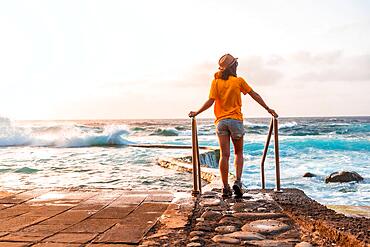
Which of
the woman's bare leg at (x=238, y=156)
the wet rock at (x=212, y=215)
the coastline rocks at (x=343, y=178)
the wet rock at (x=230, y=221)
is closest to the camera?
the wet rock at (x=230, y=221)

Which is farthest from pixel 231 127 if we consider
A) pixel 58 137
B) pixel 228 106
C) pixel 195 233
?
pixel 58 137

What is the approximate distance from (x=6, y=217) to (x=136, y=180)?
6.82 m

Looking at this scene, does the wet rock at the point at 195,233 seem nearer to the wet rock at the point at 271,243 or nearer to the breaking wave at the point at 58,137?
the wet rock at the point at 271,243

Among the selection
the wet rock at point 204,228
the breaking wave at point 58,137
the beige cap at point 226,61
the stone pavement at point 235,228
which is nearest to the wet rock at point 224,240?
the stone pavement at point 235,228

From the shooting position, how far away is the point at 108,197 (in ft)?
19.1

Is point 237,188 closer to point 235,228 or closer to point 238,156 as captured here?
point 238,156

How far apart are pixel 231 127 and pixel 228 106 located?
0.27 meters

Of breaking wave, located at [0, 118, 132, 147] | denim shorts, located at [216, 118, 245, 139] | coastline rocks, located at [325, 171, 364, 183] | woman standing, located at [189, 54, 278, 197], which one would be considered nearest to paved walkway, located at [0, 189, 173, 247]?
woman standing, located at [189, 54, 278, 197]

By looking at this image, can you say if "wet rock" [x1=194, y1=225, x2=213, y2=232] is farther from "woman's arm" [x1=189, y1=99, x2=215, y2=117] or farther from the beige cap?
the beige cap

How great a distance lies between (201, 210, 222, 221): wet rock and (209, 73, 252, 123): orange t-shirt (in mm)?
1355

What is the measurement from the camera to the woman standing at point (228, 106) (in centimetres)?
518

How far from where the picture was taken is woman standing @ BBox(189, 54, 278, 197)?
5.18 m

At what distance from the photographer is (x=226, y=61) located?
5223 millimetres

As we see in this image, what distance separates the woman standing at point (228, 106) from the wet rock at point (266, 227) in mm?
1242
